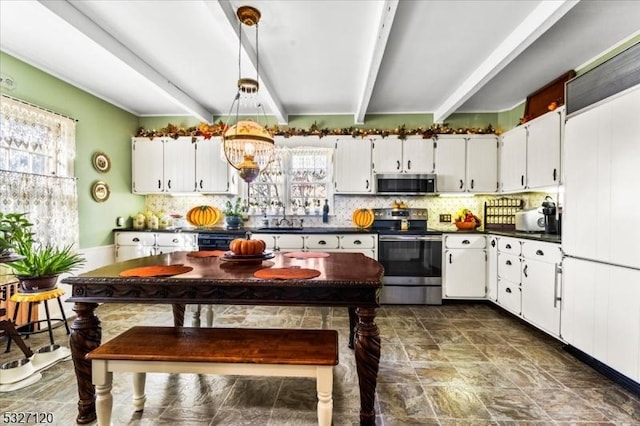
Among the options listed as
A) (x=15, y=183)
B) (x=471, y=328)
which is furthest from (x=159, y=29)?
(x=471, y=328)

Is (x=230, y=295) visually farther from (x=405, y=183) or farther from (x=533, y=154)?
(x=533, y=154)

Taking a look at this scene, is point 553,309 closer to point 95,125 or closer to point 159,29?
point 159,29

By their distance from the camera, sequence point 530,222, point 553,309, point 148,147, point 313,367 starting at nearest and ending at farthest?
point 313,367
point 553,309
point 530,222
point 148,147

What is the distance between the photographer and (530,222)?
143 inches

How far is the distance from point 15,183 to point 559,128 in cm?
548

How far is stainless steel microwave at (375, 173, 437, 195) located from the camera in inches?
174

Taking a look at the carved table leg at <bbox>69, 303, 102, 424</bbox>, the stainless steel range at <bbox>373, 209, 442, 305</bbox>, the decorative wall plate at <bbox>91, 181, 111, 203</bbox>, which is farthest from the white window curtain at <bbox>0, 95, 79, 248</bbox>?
the stainless steel range at <bbox>373, 209, 442, 305</bbox>

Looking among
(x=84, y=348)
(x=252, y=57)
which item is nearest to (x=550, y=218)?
(x=252, y=57)

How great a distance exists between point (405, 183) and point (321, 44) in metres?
2.37

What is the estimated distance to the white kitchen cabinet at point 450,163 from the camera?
4.44 meters

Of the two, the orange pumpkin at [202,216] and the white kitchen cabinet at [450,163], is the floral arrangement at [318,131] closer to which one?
the white kitchen cabinet at [450,163]

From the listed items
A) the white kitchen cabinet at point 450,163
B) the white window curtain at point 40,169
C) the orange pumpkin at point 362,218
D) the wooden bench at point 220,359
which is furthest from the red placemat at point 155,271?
the white kitchen cabinet at point 450,163

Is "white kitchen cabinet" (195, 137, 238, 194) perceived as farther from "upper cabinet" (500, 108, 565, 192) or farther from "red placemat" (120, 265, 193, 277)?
"upper cabinet" (500, 108, 565, 192)

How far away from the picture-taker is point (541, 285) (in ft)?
9.82
